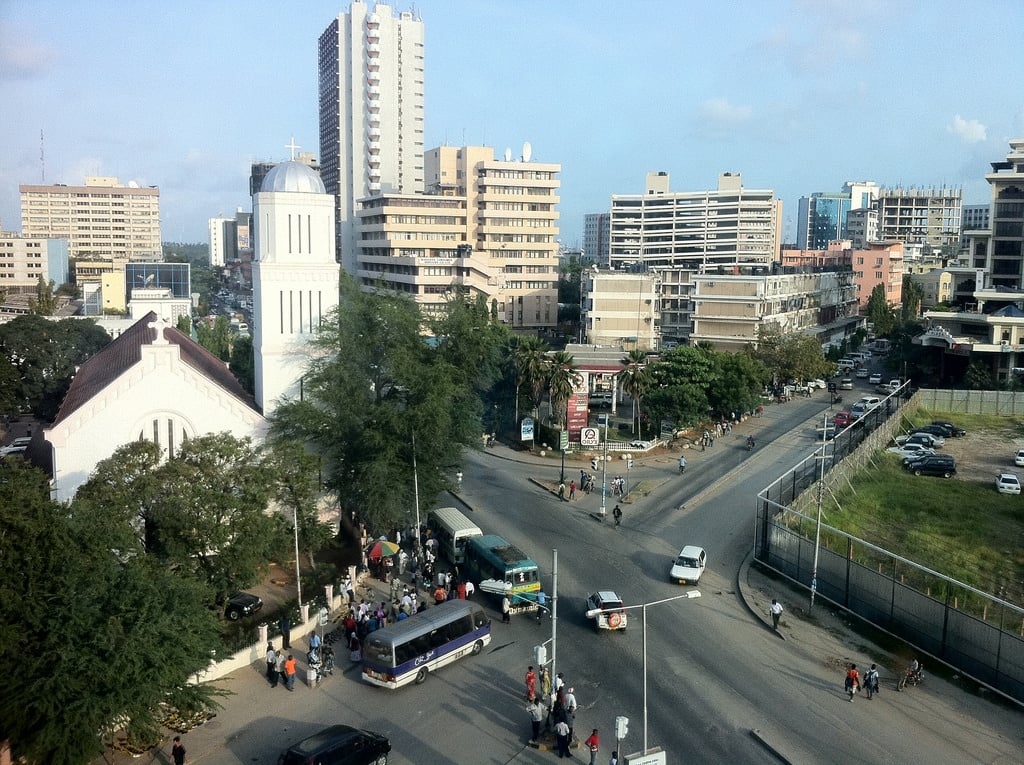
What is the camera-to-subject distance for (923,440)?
55094 millimetres

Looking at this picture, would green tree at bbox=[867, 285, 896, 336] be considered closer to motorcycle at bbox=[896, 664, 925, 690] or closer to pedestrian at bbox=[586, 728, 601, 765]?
motorcycle at bbox=[896, 664, 925, 690]

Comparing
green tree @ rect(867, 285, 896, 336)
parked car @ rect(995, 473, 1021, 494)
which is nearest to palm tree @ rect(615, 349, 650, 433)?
parked car @ rect(995, 473, 1021, 494)

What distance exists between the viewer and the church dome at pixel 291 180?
37.7 metres

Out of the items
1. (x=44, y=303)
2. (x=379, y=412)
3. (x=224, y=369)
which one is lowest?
(x=379, y=412)

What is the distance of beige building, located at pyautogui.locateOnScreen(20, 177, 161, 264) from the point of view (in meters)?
170

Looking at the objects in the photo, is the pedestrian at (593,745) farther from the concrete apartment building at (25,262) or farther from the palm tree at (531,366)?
the concrete apartment building at (25,262)

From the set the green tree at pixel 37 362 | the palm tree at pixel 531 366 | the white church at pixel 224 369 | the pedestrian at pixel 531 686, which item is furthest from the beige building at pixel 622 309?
the pedestrian at pixel 531 686

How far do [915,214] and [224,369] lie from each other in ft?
567

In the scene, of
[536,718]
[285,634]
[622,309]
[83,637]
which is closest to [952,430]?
[622,309]

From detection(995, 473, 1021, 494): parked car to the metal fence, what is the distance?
1331cm

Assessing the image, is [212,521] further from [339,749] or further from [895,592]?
[895,592]

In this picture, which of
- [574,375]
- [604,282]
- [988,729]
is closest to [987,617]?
[988,729]

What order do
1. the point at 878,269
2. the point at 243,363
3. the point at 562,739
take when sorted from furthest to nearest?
the point at 878,269 → the point at 243,363 → the point at 562,739

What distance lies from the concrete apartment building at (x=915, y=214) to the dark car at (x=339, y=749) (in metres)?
183
